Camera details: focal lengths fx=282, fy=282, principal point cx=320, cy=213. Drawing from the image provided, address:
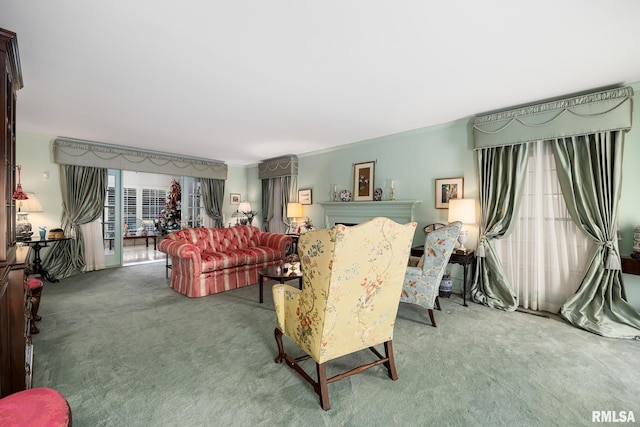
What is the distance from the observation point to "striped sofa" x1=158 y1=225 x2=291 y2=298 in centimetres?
386

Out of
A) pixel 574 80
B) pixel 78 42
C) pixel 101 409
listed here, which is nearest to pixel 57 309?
pixel 101 409

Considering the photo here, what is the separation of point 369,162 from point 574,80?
2768 millimetres

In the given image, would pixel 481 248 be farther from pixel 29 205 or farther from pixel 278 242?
pixel 29 205

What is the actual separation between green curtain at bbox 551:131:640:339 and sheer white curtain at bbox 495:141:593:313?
15 centimetres

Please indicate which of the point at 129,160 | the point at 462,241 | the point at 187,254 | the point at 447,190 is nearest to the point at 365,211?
the point at 447,190

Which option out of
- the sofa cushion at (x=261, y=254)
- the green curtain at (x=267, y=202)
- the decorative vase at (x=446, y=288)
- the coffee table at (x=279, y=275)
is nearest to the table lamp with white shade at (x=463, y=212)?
the decorative vase at (x=446, y=288)

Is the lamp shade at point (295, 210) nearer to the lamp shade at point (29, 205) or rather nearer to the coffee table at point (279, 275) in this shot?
the coffee table at point (279, 275)

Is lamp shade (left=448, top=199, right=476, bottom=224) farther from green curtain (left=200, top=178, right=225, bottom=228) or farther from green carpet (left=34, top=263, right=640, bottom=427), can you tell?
green curtain (left=200, top=178, right=225, bottom=228)

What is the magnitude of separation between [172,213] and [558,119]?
893 centimetres

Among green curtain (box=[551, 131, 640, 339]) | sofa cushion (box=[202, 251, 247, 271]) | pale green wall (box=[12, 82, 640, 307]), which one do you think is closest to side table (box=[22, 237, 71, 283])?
pale green wall (box=[12, 82, 640, 307])

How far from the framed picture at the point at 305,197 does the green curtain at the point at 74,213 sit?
383 cm

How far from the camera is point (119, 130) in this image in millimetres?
4414

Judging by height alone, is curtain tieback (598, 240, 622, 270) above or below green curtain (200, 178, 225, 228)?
below

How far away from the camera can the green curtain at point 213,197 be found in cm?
→ 682
